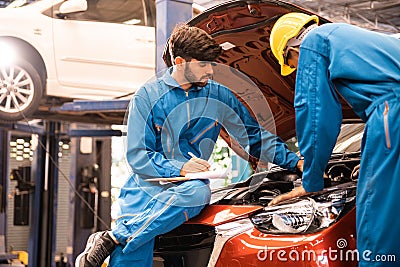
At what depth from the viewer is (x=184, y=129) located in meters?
2.96

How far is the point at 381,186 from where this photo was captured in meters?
2.22

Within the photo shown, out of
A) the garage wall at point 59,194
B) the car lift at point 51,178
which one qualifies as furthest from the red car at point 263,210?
the garage wall at point 59,194

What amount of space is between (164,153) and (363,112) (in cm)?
95

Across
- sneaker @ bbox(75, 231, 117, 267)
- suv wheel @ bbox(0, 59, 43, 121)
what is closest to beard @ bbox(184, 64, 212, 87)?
sneaker @ bbox(75, 231, 117, 267)

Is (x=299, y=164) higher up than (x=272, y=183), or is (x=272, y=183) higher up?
(x=299, y=164)

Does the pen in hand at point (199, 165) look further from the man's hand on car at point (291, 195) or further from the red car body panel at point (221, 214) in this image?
the man's hand on car at point (291, 195)

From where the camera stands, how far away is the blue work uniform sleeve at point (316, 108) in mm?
2350

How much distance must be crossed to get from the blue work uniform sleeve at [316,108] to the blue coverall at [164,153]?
0.63 meters

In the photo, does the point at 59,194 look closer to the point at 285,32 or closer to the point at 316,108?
the point at 285,32

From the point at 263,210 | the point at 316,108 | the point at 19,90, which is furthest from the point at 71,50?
the point at 316,108

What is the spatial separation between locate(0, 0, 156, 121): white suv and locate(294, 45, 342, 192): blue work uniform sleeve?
4.34 metres

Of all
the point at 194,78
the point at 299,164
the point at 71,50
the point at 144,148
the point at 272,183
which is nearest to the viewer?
the point at 144,148

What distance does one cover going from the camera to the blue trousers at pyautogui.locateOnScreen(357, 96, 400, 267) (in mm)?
2201

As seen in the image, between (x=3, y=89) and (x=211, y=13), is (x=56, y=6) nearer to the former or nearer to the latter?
(x=3, y=89)
